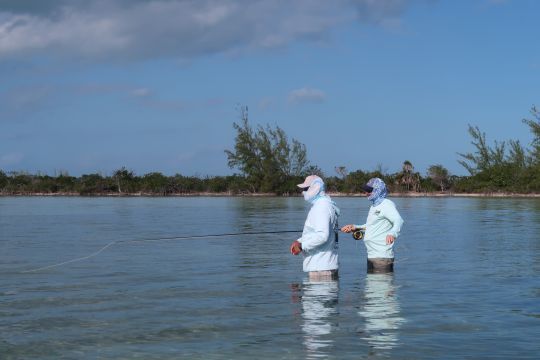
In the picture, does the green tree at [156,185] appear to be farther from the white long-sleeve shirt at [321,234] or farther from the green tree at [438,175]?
the white long-sleeve shirt at [321,234]

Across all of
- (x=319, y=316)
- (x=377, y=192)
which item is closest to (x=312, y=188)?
(x=319, y=316)

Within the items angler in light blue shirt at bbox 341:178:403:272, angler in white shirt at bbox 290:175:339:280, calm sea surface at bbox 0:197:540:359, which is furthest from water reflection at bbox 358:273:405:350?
angler in white shirt at bbox 290:175:339:280

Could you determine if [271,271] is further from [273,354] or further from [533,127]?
[533,127]

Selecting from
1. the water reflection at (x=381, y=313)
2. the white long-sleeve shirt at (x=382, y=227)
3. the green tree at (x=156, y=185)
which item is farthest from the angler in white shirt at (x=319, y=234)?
the green tree at (x=156, y=185)

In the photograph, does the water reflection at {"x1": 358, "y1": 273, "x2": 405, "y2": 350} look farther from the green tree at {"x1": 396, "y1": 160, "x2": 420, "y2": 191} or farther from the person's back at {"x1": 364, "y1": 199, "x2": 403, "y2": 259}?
the green tree at {"x1": 396, "y1": 160, "x2": 420, "y2": 191}

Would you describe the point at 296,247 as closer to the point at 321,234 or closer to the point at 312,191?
the point at 321,234

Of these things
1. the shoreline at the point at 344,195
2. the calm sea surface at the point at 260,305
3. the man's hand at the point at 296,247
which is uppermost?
the shoreline at the point at 344,195

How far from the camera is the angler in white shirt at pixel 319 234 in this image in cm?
887

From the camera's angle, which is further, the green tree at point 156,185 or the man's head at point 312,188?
the green tree at point 156,185

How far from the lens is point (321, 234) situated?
8.88 m

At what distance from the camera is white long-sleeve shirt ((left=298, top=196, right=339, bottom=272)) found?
29.1 ft

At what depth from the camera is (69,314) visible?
9.36 metres

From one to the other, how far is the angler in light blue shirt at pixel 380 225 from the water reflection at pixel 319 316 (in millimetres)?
776

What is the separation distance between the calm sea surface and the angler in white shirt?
0.53 meters
